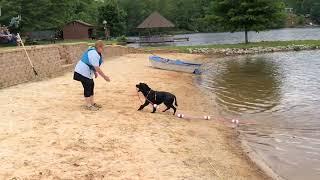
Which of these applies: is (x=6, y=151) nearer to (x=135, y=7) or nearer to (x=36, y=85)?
(x=36, y=85)

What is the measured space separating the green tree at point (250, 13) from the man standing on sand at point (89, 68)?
42037mm

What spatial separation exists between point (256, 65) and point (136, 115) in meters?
24.8

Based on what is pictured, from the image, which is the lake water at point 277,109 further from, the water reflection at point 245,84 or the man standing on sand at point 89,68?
the man standing on sand at point 89,68

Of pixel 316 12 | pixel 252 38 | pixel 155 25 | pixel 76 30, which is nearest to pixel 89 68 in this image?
pixel 155 25

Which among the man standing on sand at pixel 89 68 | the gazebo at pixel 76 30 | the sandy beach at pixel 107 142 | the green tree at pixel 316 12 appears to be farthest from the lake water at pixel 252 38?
the man standing on sand at pixel 89 68

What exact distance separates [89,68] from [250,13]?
43.5 m

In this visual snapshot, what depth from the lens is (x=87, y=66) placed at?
13000 millimetres

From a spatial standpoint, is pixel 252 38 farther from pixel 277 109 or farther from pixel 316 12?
pixel 277 109

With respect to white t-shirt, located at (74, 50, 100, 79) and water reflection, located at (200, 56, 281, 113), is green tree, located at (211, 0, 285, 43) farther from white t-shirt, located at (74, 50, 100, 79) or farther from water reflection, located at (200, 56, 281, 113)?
white t-shirt, located at (74, 50, 100, 79)

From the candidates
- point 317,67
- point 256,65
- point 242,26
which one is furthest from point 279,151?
point 242,26

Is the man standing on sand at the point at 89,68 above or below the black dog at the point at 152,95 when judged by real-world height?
above

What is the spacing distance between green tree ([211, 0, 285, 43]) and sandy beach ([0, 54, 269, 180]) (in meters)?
38.9

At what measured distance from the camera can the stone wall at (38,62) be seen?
18188 mm

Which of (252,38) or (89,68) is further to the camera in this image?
(252,38)
